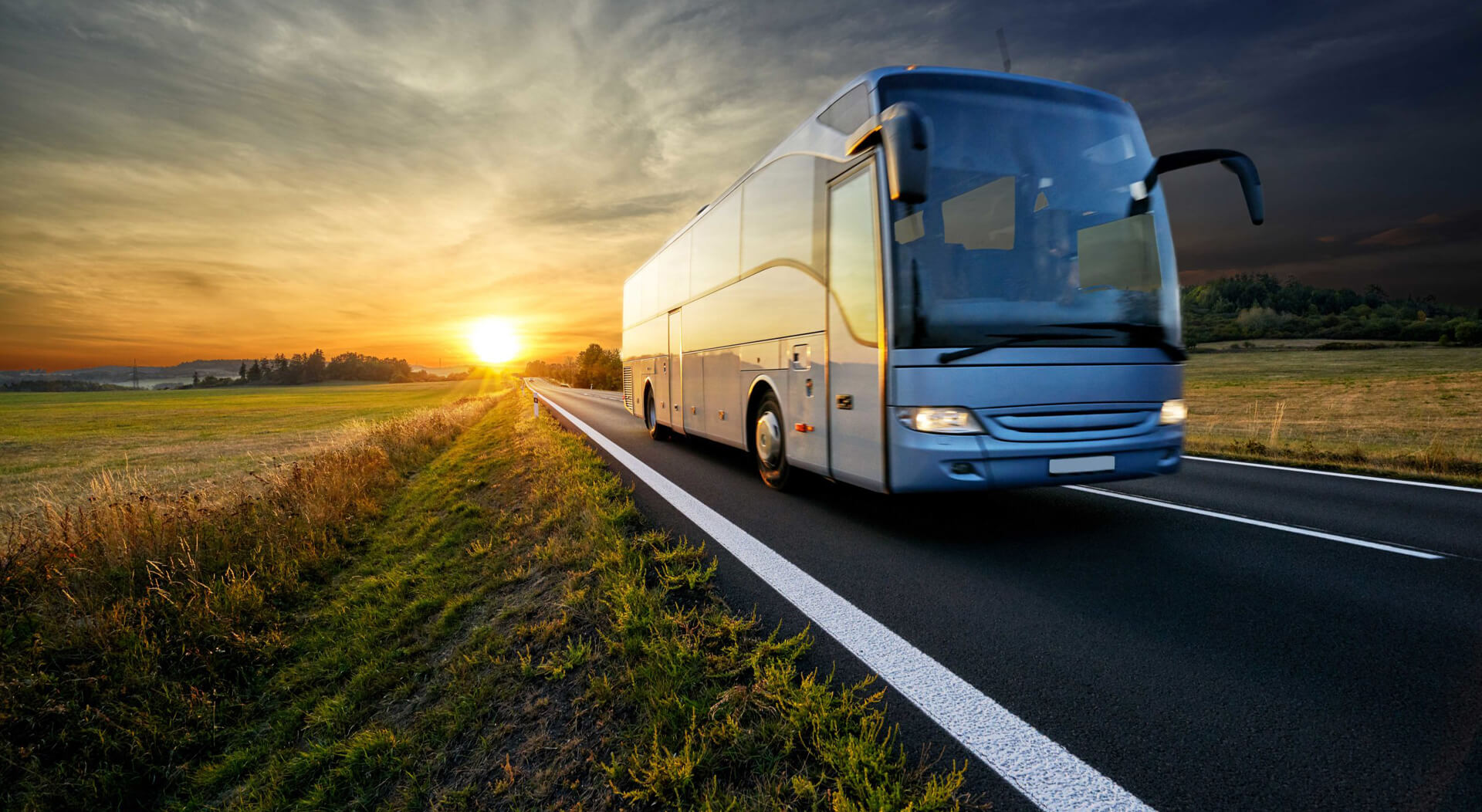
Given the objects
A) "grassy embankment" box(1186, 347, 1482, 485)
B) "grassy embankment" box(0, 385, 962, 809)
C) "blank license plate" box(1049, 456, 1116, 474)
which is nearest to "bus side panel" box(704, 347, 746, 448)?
"grassy embankment" box(0, 385, 962, 809)

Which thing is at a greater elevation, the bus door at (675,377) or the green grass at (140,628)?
the bus door at (675,377)

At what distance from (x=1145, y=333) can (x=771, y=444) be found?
348 centimetres

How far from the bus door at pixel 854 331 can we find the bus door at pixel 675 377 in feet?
16.4

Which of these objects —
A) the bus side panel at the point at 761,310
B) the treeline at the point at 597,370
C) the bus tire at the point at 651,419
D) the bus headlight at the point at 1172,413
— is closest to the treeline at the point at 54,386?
the treeline at the point at 597,370

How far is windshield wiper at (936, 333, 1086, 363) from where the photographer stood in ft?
13.9

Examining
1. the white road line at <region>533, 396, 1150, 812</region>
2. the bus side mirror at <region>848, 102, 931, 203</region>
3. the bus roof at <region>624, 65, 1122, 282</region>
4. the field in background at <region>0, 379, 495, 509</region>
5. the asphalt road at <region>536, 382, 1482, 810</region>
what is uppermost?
the bus roof at <region>624, 65, 1122, 282</region>

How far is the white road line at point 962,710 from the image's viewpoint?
188 centimetres

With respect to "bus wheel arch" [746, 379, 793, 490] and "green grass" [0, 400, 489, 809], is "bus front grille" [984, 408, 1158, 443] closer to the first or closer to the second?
"bus wheel arch" [746, 379, 793, 490]

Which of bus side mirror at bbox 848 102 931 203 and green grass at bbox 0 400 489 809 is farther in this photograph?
bus side mirror at bbox 848 102 931 203

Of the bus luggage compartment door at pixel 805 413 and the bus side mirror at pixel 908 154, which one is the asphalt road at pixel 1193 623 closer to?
the bus luggage compartment door at pixel 805 413

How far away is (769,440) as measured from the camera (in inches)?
267

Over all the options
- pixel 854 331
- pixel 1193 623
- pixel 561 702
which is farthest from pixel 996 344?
pixel 561 702

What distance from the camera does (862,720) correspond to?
220 centimetres

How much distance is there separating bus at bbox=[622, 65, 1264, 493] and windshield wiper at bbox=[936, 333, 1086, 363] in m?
0.01
